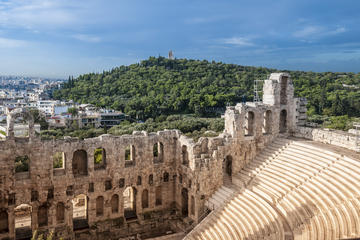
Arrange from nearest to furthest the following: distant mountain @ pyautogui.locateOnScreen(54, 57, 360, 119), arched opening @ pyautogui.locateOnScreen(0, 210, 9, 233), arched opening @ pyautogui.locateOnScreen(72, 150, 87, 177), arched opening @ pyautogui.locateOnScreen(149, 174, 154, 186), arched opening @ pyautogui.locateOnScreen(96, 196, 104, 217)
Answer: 1. arched opening @ pyautogui.locateOnScreen(0, 210, 9, 233)
2. arched opening @ pyautogui.locateOnScreen(72, 150, 87, 177)
3. arched opening @ pyautogui.locateOnScreen(96, 196, 104, 217)
4. arched opening @ pyautogui.locateOnScreen(149, 174, 154, 186)
5. distant mountain @ pyautogui.locateOnScreen(54, 57, 360, 119)

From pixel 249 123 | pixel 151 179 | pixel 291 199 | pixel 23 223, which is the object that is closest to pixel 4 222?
pixel 23 223

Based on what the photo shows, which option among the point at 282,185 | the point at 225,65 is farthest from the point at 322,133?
the point at 225,65

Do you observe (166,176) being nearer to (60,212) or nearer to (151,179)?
(151,179)

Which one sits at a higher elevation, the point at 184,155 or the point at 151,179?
the point at 184,155

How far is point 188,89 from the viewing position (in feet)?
282

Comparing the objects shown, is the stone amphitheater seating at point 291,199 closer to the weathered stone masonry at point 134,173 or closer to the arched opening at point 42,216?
the weathered stone masonry at point 134,173

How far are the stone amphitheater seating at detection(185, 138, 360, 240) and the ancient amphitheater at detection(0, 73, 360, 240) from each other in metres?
0.08

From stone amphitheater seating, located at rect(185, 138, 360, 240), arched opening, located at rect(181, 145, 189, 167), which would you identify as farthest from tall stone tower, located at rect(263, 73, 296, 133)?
arched opening, located at rect(181, 145, 189, 167)

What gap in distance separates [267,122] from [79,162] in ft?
54.4

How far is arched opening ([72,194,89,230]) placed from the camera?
82.0 feet

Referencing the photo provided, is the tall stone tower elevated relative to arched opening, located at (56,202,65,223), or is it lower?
elevated

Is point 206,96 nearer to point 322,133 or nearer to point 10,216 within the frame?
point 322,133

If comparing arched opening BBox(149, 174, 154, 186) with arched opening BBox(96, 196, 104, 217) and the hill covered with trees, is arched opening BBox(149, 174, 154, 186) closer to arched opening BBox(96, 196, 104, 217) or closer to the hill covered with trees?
arched opening BBox(96, 196, 104, 217)

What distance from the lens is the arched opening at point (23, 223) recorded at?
23.3 meters
